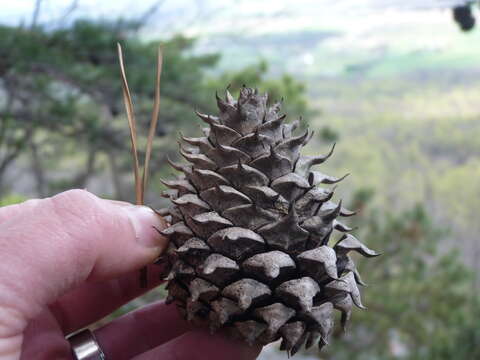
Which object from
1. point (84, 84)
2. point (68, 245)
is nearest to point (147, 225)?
point (68, 245)

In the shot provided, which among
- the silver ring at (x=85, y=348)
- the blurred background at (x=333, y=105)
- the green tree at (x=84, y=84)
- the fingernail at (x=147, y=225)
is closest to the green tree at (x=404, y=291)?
the blurred background at (x=333, y=105)

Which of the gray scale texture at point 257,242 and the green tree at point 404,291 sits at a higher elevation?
the gray scale texture at point 257,242

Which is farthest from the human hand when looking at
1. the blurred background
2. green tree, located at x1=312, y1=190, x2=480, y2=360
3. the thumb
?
green tree, located at x1=312, y1=190, x2=480, y2=360

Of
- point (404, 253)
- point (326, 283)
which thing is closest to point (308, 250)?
point (326, 283)

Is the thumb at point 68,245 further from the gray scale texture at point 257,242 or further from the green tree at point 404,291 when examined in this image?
the green tree at point 404,291

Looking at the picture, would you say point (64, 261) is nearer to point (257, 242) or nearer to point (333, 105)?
point (257, 242)

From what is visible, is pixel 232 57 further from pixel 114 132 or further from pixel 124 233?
pixel 124 233

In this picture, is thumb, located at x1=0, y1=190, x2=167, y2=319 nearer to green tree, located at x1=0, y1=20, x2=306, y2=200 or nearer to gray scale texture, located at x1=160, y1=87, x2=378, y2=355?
gray scale texture, located at x1=160, y1=87, x2=378, y2=355
